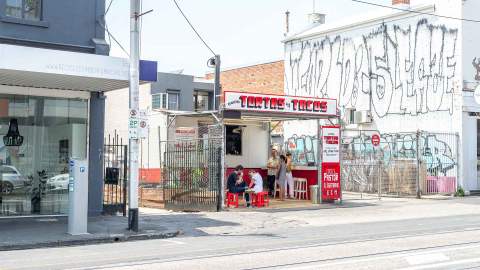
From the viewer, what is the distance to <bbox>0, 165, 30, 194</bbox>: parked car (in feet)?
53.9

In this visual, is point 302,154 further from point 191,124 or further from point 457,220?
point 457,220

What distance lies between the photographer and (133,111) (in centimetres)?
1455

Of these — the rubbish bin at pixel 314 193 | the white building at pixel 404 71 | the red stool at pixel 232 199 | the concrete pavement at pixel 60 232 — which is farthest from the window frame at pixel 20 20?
the white building at pixel 404 71

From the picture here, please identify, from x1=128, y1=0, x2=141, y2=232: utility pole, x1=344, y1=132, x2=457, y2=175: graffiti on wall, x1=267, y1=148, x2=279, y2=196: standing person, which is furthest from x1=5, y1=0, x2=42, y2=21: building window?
x1=344, y1=132, x2=457, y2=175: graffiti on wall

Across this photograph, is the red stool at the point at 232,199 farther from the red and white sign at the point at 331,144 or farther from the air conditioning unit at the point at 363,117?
the air conditioning unit at the point at 363,117

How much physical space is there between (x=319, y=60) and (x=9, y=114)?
68.5ft

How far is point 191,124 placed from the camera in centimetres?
2427

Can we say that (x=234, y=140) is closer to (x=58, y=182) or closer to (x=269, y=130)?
(x=269, y=130)

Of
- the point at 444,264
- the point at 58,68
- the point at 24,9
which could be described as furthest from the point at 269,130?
the point at 444,264

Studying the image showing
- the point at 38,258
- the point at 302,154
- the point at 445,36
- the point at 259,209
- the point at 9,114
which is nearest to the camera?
the point at 38,258

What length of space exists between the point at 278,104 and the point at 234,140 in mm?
4293

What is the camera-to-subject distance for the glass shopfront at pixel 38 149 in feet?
54.1

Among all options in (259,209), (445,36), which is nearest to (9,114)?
(259,209)

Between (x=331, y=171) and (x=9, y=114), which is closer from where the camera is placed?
(x=9, y=114)
